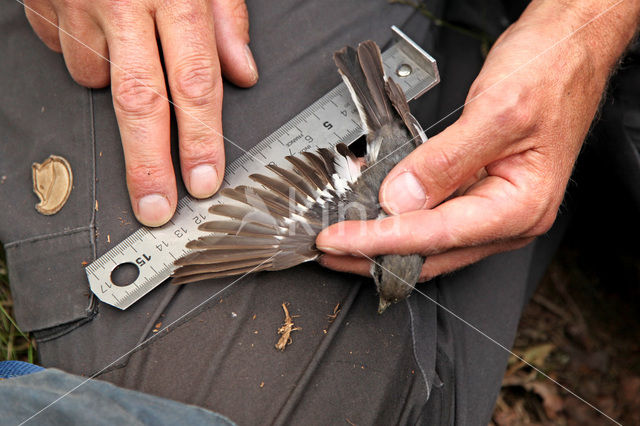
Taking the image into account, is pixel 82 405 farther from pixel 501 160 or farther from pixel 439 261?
pixel 501 160

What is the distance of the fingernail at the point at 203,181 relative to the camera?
2.46 meters

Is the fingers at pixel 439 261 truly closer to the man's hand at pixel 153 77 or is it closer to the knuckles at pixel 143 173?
the man's hand at pixel 153 77

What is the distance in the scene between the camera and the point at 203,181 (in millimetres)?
2479

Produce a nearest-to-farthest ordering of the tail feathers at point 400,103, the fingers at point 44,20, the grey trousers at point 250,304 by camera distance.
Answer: the grey trousers at point 250,304 → the fingers at point 44,20 → the tail feathers at point 400,103

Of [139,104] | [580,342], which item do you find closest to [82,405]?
[139,104]

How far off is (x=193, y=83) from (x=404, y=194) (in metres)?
1.14

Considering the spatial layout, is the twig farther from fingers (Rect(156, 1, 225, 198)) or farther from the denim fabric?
fingers (Rect(156, 1, 225, 198))

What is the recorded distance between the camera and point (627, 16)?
112 inches

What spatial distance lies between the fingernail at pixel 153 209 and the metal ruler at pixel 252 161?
0.05 meters

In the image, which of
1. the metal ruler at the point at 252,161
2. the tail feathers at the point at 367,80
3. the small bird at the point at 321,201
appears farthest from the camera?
the tail feathers at the point at 367,80

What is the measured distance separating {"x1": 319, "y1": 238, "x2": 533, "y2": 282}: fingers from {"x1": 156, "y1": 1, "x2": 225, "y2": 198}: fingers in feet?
2.50

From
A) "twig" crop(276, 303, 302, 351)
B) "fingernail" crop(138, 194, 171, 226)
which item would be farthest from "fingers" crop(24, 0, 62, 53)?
"twig" crop(276, 303, 302, 351)

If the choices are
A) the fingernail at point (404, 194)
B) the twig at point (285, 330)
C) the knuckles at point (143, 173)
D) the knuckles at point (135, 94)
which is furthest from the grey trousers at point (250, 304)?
the fingernail at point (404, 194)

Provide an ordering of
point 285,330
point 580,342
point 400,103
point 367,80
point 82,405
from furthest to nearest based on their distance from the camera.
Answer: point 580,342 < point 400,103 < point 367,80 < point 285,330 < point 82,405
